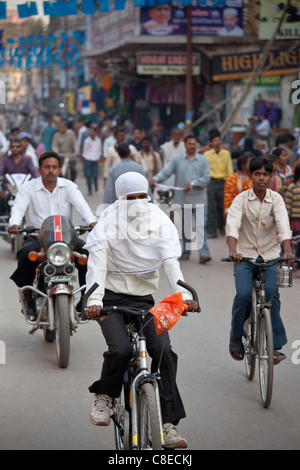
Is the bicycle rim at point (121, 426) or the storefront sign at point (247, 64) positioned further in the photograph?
the storefront sign at point (247, 64)

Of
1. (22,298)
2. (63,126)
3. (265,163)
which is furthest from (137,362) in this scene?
(63,126)

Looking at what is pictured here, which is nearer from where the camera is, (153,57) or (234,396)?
(234,396)

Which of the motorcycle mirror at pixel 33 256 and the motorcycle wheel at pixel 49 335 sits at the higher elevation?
the motorcycle mirror at pixel 33 256

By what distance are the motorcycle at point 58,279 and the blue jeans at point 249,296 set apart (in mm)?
1365

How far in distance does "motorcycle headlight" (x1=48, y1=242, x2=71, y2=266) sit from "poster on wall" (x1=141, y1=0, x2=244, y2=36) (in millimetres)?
18014

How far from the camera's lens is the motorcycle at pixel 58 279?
6.43 meters

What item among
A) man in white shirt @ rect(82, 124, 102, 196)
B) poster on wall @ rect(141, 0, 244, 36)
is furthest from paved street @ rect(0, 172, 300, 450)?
poster on wall @ rect(141, 0, 244, 36)

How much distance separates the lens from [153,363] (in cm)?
441

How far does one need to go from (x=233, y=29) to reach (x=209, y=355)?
18432mm

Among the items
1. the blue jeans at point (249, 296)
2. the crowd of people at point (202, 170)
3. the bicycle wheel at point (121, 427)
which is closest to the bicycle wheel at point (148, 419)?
the bicycle wheel at point (121, 427)

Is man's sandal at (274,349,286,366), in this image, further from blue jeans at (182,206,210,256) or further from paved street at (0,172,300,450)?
blue jeans at (182,206,210,256)

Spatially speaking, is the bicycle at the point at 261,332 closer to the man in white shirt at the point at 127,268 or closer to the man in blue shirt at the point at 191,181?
the man in white shirt at the point at 127,268
